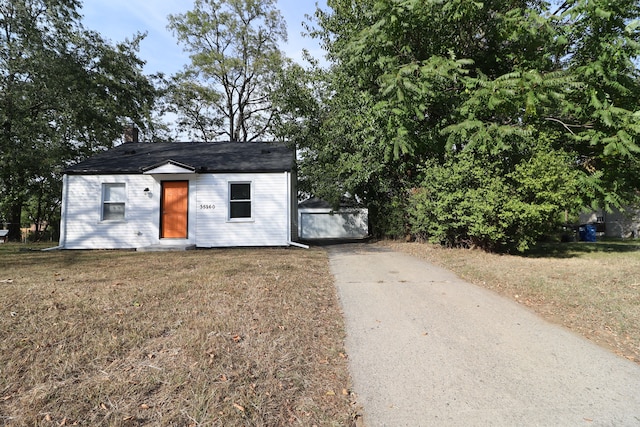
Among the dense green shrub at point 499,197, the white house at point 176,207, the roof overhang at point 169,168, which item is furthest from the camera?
the white house at point 176,207

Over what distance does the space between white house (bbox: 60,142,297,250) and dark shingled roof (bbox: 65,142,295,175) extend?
71 mm

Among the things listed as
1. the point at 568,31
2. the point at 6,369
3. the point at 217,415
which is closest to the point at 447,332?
the point at 217,415

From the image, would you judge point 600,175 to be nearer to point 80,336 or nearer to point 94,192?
point 80,336

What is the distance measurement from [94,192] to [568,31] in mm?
17073

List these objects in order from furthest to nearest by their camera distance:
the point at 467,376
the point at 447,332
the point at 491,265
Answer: the point at 491,265 → the point at 447,332 → the point at 467,376

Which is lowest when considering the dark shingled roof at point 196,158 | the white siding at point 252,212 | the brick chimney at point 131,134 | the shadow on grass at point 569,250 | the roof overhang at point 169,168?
the shadow on grass at point 569,250

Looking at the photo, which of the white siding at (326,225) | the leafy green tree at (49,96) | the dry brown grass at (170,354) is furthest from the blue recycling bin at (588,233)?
the leafy green tree at (49,96)

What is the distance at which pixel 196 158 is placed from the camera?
14719 millimetres

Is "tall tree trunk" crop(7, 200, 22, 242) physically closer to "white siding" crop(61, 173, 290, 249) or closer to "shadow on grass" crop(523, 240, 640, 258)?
"white siding" crop(61, 173, 290, 249)

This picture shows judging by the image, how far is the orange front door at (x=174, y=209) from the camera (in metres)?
13.5

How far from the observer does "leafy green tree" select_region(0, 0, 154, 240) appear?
57.7ft

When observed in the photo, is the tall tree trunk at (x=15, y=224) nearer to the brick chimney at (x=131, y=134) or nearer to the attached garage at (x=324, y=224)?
the brick chimney at (x=131, y=134)

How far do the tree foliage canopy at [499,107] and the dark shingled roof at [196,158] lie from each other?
3.67 meters

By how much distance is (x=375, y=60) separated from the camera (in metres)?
11.7
